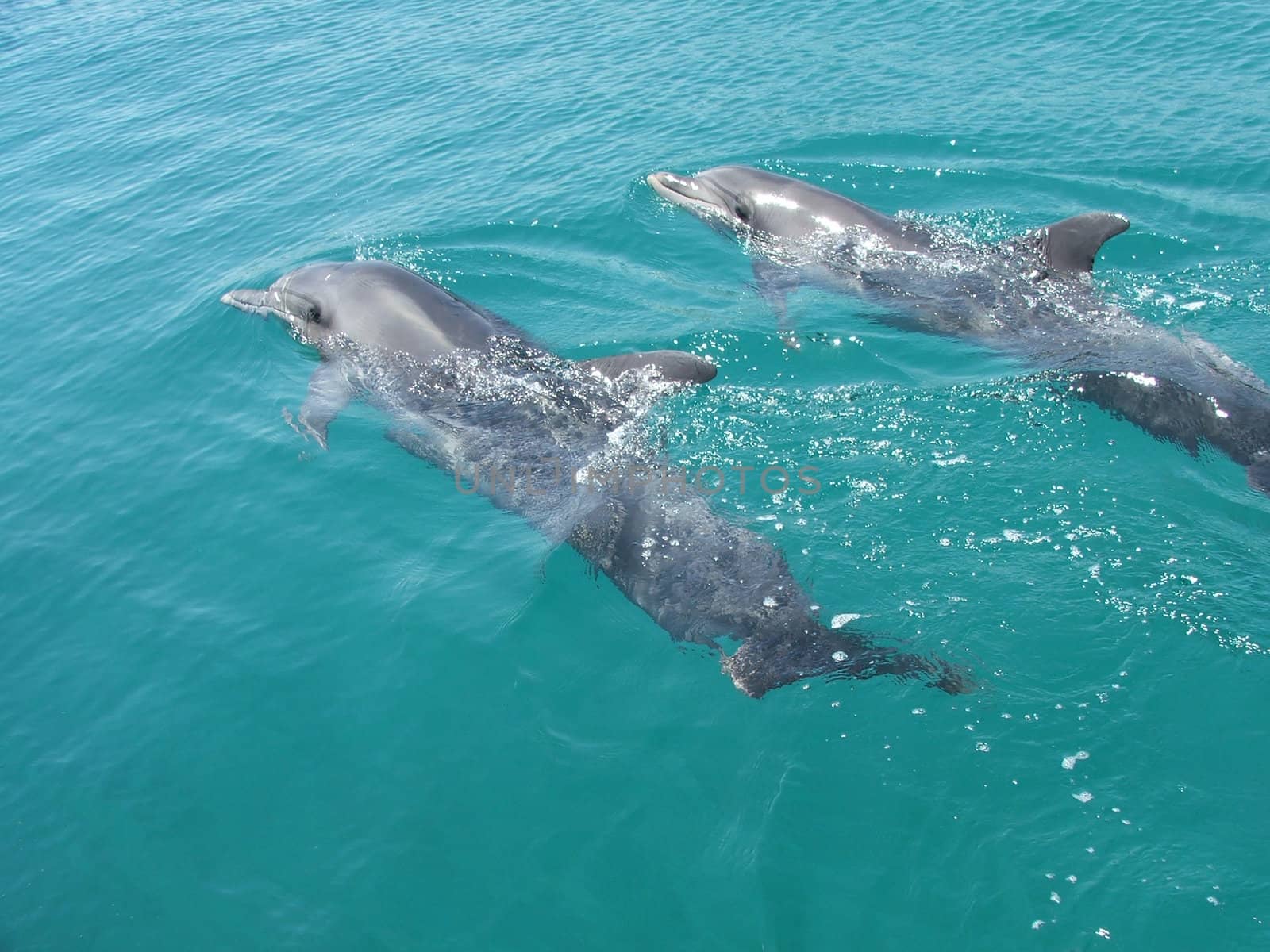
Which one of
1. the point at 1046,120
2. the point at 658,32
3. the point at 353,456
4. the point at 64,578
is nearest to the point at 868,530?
the point at 353,456

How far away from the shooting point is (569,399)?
13641 millimetres

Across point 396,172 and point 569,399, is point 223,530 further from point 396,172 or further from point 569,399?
point 396,172

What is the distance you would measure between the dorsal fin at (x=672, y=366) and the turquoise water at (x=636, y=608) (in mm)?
623

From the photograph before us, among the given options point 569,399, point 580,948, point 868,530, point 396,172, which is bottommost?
point 580,948

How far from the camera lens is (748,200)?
18.8m

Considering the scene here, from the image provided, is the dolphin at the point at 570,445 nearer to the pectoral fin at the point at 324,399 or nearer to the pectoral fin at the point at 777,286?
Result: the pectoral fin at the point at 324,399

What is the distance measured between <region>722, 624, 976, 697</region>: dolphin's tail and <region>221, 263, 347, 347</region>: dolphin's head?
9.40m

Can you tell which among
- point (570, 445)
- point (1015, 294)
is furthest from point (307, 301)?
point (1015, 294)

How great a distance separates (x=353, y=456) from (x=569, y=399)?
3509 mm

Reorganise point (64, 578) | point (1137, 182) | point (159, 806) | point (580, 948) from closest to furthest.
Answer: point (580, 948) → point (159, 806) → point (64, 578) → point (1137, 182)

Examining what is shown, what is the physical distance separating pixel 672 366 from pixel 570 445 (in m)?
1.86

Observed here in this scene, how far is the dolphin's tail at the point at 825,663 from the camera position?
9.52 metres

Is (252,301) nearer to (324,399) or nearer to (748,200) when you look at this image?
(324,399)

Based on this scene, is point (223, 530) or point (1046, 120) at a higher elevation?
point (1046, 120)
